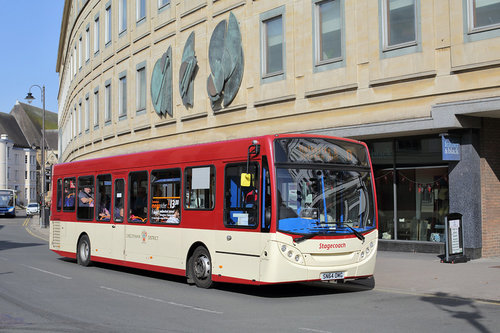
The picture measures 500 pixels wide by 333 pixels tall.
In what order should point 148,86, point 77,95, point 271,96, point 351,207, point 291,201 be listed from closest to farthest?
point 291,201
point 351,207
point 271,96
point 148,86
point 77,95

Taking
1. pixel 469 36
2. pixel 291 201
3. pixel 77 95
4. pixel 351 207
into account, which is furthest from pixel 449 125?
pixel 77 95

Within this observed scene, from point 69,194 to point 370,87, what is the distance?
30.4 ft

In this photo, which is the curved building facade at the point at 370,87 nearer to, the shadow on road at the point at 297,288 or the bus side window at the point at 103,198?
the shadow on road at the point at 297,288

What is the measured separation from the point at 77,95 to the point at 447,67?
31314 millimetres

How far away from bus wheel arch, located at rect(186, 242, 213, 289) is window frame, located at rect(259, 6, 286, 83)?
10330 mm

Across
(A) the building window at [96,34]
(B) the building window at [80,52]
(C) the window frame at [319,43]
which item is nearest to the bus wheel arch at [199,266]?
(C) the window frame at [319,43]

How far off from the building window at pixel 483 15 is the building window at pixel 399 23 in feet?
5.46

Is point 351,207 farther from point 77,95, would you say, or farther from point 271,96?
point 77,95

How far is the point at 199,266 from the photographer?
41.1 ft

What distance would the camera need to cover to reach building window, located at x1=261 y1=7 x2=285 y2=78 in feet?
71.8

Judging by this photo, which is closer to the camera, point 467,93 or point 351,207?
point 351,207

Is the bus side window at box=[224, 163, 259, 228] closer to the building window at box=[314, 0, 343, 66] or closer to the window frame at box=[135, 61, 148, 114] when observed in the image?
the building window at box=[314, 0, 343, 66]

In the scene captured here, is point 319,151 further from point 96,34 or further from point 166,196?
point 96,34

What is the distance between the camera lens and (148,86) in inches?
1177
